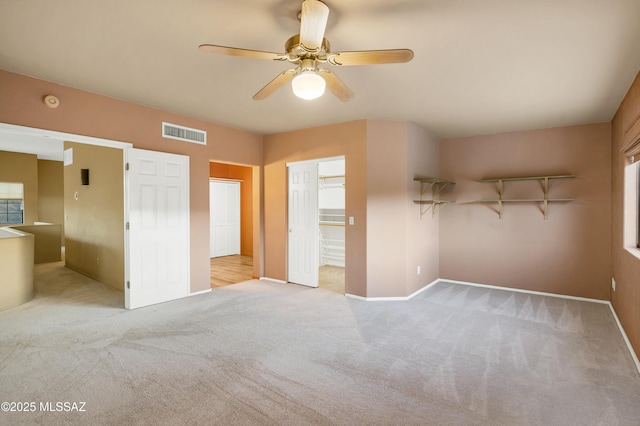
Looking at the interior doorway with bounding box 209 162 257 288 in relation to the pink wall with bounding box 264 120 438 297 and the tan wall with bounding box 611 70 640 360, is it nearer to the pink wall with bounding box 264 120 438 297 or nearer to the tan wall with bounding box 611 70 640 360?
the pink wall with bounding box 264 120 438 297

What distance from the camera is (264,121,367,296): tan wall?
4547mm

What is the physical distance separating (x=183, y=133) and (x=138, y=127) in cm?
60

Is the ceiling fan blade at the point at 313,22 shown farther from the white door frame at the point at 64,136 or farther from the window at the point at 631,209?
the window at the point at 631,209

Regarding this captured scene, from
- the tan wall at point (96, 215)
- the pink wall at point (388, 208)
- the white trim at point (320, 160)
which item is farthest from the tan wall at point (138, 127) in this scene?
the pink wall at point (388, 208)

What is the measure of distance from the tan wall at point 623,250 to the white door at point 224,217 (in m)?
7.43

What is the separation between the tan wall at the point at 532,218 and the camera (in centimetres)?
445

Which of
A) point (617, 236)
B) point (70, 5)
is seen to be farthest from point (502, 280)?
point (70, 5)

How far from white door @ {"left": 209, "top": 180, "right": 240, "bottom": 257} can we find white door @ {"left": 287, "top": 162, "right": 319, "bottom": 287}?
3334 millimetres

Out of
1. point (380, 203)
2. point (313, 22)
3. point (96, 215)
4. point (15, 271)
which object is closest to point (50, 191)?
point (96, 215)

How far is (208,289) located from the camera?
4789mm

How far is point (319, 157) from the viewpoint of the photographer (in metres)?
4.96

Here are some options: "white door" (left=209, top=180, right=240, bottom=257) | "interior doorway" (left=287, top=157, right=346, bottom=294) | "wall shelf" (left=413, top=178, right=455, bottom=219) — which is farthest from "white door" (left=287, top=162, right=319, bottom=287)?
"white door" (left=209, top=180, right=240, bottom=257)

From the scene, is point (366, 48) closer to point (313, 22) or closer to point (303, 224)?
point (313, 22)

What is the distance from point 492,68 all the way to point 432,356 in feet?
8.65
